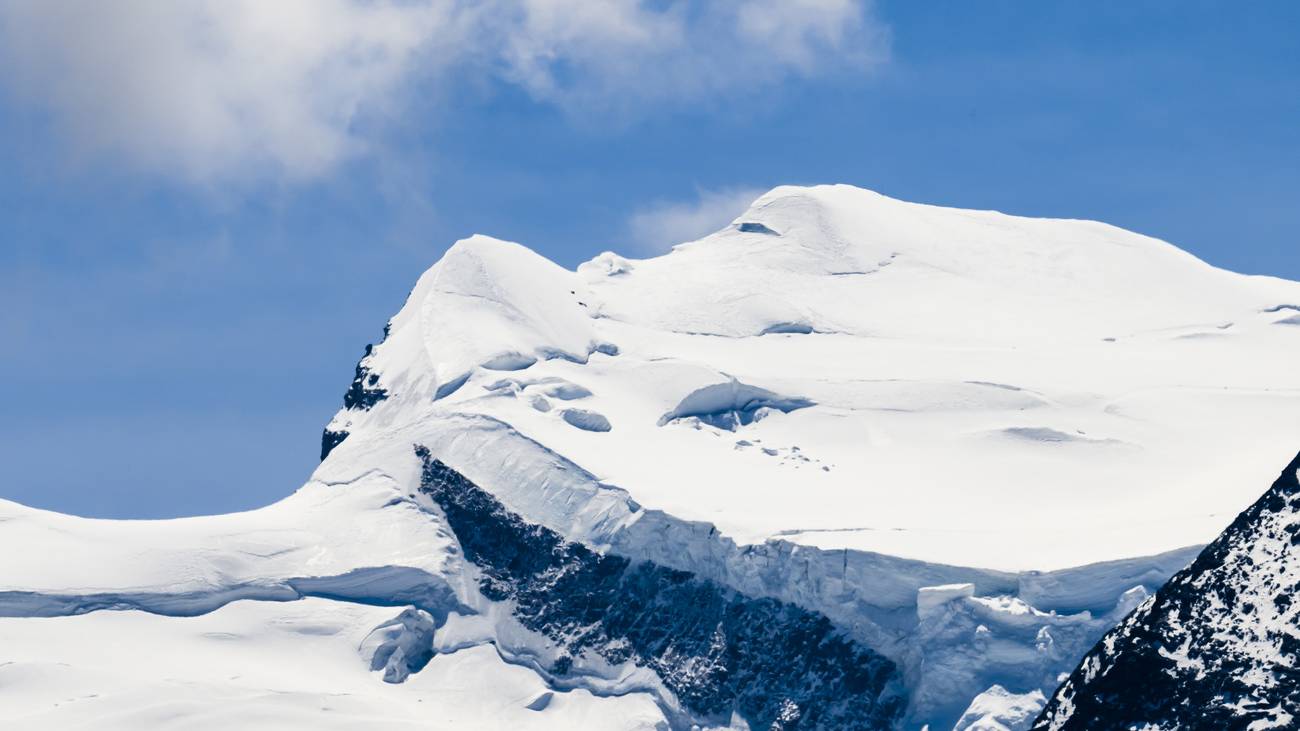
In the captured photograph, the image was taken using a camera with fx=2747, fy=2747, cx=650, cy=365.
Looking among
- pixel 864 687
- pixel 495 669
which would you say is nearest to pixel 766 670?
pixel 864 687

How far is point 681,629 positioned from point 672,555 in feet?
15.9

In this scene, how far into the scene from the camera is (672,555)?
173m

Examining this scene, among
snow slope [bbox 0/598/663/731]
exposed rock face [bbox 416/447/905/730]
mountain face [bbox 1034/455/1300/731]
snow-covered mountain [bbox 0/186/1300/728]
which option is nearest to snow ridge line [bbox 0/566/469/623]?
snow-covered mountain [bbox 0/186/1300/728]

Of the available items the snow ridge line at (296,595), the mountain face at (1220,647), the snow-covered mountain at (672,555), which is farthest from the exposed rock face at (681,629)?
the mountain face at (1220,647)

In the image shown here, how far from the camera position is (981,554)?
16175cm

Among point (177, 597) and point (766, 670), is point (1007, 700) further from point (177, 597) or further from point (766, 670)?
point (177, 597)

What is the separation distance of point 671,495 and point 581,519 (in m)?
6.70

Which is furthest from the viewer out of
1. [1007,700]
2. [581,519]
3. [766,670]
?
[581,519]

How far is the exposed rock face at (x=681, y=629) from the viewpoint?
163m

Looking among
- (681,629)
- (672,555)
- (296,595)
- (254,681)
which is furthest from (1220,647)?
(296,595)

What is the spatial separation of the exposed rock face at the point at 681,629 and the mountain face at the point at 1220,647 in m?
81.4

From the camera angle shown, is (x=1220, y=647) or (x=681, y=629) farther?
(x=681, y=629)

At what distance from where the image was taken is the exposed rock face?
162625 millimetres

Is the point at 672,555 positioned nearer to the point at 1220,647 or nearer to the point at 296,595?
the point at 296,595
